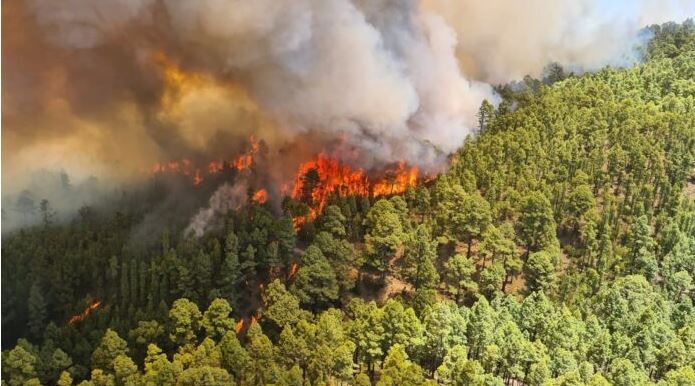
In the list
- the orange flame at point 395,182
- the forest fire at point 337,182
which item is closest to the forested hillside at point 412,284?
the orange flame at point 395,182

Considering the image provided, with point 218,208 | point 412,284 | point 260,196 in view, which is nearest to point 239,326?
point 412,284

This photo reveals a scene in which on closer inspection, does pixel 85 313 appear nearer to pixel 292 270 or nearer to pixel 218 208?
pixel 292 270

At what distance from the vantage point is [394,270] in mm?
64875

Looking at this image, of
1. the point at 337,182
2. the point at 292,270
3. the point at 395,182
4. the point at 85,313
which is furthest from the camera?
the point at 395,182

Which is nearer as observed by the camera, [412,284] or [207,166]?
[412,284]

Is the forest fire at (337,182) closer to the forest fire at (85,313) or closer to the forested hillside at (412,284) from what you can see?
the forested hillside at (412,284)

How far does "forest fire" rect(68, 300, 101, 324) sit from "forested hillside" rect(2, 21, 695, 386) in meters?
0.17

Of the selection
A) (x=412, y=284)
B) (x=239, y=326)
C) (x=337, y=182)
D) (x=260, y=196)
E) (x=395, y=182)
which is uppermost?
(x=395, y=182)

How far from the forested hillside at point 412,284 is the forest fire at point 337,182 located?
3671 mm

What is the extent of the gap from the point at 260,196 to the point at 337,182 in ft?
30.6

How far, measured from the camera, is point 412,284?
63.4m

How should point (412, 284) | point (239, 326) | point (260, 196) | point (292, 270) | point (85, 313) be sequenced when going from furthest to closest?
point (260, 196) < point (292, 270) < point (412, 284) < point (239, 326) < point (85, 313)

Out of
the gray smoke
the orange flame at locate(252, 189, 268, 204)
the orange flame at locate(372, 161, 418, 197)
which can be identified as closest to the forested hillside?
the gray smoke

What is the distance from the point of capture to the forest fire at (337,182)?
7538cm
